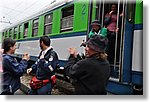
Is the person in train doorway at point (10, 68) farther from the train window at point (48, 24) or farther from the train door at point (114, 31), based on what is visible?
the train window at point (48, 24)

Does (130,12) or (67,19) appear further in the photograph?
(67,19)

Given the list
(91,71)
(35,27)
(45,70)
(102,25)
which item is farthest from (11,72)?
(35,27)

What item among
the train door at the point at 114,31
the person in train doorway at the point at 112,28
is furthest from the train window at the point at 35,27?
the person in train doorway at the point at 112,28

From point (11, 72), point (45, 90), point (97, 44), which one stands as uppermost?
point (97, 44)

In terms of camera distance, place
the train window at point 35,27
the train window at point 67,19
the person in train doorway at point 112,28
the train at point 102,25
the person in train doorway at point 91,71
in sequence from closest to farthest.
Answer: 1. the person in train doorway at point 91,71
2. the train at point 102,25
3. the person in train doorway at point 112,28
4. the train window at point 67,19
5. the train window at point 35,27

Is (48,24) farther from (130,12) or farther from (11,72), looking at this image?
(11,72)

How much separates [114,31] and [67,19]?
2.95ft

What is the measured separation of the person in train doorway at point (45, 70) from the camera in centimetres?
222

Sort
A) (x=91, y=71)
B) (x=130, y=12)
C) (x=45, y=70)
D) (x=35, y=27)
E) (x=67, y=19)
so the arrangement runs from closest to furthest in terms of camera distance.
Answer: (x=91, y=71) → (x=45, y=70) → (x=130, y=12) → (x=67, y=19) → (x=35, y=27)

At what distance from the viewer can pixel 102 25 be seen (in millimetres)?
2732

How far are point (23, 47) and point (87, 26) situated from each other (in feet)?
6.38


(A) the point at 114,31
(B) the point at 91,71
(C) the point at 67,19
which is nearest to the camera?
(B) the point at 91,71

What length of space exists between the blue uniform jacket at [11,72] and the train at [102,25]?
172mm

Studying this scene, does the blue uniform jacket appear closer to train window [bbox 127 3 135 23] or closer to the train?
the train
